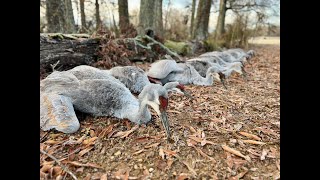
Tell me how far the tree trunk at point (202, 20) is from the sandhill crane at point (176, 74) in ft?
25.5

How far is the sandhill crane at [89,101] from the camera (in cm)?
270

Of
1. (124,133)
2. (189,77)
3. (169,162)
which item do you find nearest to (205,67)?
(189,77)

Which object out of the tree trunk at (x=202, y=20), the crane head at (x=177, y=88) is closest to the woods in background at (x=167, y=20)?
the tree trunk at (x=202, y=20)

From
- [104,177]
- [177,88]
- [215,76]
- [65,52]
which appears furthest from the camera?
[215,76]

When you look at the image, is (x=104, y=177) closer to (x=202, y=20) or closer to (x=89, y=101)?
(x=89, y=101)

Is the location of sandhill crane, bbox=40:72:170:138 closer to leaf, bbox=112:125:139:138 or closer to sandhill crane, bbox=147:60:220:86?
leaf, bbox=112:125:139:138

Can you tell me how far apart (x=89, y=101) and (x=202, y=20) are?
421 inches

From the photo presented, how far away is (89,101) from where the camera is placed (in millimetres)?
3066

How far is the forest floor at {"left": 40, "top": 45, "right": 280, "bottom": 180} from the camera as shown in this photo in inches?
81.1

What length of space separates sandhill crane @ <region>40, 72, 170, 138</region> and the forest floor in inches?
4.0

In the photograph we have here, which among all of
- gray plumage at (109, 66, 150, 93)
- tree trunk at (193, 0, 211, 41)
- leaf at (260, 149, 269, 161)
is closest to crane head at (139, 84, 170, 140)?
leaf at (260, 149, 269, 161)

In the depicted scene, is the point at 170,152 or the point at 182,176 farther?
the point at 170,152
